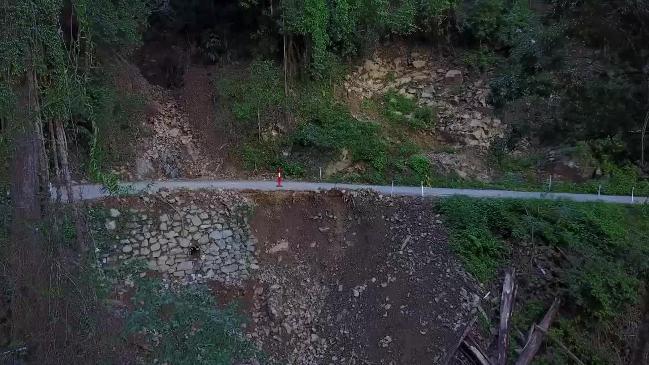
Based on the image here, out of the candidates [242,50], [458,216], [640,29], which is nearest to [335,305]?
[458,216]

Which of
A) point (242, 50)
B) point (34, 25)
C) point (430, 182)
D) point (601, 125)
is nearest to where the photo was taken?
point (34, 25)

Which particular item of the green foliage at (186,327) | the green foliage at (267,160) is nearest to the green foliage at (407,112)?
the green foliage at (267,160)

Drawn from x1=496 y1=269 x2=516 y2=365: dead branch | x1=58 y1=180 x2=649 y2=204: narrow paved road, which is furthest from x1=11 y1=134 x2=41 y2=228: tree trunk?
x1=496 y1=269 x2=516 y2=365: dead branch

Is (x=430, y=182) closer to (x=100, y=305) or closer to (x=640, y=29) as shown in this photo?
(x=640, y=29)

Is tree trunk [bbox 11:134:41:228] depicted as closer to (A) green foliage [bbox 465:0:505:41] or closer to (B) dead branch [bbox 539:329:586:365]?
(B) dead branch [bbox 539:329:586:365]

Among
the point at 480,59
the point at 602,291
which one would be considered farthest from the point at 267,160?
the point at 480,59
